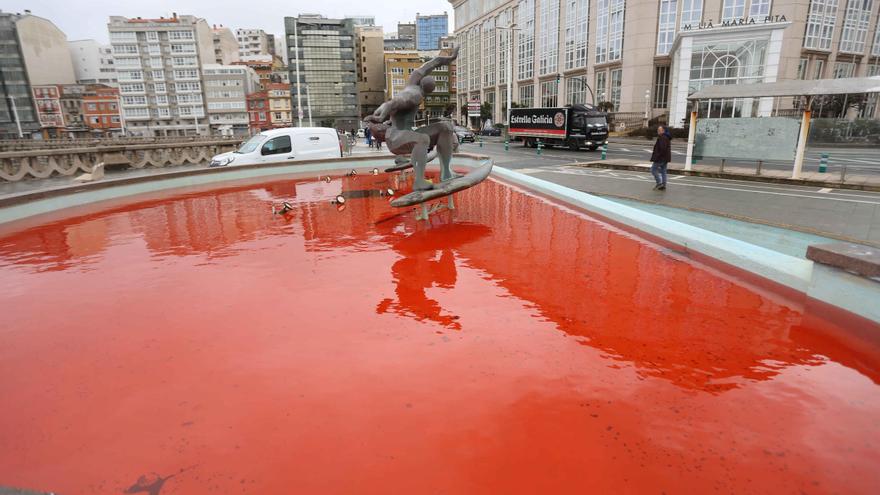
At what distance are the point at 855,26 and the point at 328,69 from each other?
3071 inches

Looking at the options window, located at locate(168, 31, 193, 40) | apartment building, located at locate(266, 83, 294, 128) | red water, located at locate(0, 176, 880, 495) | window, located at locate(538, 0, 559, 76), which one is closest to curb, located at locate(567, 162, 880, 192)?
red water, located at locate(0, 176, 880, 495)

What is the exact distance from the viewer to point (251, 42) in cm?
13750

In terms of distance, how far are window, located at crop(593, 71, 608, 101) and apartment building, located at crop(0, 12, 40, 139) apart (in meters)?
76.0

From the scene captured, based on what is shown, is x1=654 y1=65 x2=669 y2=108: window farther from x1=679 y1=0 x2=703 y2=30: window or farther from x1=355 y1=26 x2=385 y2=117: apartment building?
x1=355 y1=26 x2=385 y2=117: apartment building

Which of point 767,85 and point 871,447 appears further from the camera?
point 767,85

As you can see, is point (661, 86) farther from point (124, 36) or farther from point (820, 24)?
point (124, 36)

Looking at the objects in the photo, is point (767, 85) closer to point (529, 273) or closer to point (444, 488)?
point (529, 273)

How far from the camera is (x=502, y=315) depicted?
→ 466 centimetres

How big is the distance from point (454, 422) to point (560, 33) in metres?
59.4

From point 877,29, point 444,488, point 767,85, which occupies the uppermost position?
point 877,29

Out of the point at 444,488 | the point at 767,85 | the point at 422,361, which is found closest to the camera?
the point at 444,488

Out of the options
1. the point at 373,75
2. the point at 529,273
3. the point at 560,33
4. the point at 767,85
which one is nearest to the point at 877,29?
the point at 560,33

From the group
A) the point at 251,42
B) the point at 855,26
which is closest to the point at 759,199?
the point at 855,26

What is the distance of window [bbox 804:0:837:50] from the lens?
39094mm
